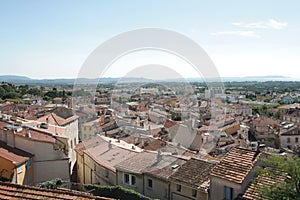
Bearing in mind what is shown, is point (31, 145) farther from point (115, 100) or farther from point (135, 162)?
point (115, 100)

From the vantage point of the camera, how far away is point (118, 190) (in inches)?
493

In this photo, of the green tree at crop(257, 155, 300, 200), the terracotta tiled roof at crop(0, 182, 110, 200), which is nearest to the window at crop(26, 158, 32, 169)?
the terracotta tiled roof at crop(0, 182, 110, 200)

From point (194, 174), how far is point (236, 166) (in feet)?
7.95

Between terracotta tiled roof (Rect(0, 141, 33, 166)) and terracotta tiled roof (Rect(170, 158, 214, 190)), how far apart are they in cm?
663

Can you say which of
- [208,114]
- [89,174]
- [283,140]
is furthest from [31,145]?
[208,114]

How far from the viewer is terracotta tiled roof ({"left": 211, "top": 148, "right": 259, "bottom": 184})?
9.34 metres

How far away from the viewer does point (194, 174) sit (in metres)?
11.8

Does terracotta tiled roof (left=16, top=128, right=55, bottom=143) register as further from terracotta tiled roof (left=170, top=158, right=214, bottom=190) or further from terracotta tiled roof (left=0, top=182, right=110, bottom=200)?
terracotta tiled roof (left=0, top=182, right=110, bottom=200)

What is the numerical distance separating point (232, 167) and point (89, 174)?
8.77m

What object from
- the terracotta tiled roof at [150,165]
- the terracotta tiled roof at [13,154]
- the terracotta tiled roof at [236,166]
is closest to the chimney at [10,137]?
the terracotta tiled roof at [13,154]

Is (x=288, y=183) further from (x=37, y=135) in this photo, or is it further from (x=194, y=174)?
(x=37, y=135)

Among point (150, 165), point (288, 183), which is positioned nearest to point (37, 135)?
point (150, 165)

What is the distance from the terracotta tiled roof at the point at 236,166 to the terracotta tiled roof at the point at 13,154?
837cm

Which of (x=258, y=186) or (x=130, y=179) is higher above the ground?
(x=258, y=186)
